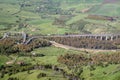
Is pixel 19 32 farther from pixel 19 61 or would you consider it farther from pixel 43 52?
pixel 19 61

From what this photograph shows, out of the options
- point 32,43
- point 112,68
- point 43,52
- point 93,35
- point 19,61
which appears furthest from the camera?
point 93,35

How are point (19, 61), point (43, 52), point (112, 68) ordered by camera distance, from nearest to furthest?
point (112, 68) → point (19, 61) → point (43, 52)

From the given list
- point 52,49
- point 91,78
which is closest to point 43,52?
point 52,49

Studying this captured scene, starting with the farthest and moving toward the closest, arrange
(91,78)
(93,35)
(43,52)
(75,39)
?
(93,35) < (75,39) < (43,52) < (91,78)

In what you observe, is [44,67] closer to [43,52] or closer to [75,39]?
[43,52]

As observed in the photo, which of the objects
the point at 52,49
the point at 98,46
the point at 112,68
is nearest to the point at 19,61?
the point at 52,49

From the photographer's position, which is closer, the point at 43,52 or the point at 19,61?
the point at 19,61

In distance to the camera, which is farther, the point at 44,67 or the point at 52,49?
the point at 52,49

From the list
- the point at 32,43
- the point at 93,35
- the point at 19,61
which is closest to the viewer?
the point at 19,61

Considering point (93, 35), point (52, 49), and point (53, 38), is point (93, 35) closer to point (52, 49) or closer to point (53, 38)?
point (53, 38)
